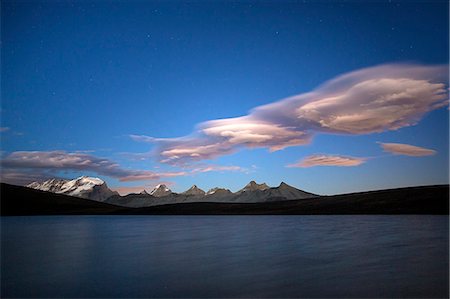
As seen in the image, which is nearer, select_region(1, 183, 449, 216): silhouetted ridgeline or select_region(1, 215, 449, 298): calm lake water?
select_region(1, 215, 449, 298): calm lake water

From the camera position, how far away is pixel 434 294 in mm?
10547

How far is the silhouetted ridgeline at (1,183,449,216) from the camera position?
124 m

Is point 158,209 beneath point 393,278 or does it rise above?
beneath

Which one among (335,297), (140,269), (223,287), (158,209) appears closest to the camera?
(335,297)

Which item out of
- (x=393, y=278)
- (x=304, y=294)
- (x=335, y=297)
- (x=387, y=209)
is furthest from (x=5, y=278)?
(x=387, y=209)

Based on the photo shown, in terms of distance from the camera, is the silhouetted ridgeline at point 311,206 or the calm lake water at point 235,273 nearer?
the calm lake water at point 235,273

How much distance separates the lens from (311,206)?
154 metres

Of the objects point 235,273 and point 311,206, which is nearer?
point 235,273

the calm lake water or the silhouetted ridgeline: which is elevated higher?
the calm lake water

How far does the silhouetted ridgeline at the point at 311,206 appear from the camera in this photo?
124150 mm

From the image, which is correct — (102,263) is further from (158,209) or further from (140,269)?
(158,209)

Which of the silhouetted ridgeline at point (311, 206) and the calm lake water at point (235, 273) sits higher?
the calm lake water at point (235, 273)

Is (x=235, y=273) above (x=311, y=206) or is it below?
above

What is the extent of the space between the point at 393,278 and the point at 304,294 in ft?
14.6
